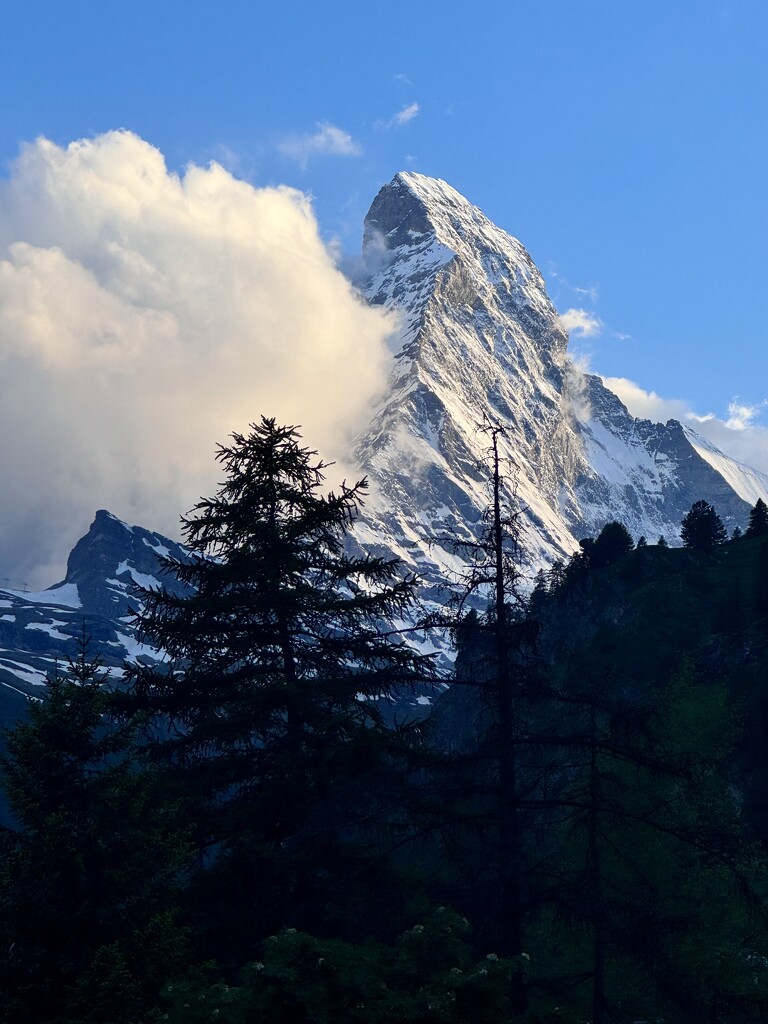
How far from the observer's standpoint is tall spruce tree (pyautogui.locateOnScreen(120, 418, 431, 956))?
21.4m

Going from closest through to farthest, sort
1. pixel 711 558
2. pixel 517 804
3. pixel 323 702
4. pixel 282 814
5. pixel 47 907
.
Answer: pixel 47 907 < pixel 517 804 < pixel 282 814 < pixel 323 702 < pixel 711 558

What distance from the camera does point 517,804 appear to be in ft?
68.0

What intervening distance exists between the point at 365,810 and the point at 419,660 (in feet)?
12.1

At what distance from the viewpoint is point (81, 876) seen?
Answer: 776 inches

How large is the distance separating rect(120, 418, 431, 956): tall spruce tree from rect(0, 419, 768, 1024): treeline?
59 mm

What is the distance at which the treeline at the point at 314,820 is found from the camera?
702 inches

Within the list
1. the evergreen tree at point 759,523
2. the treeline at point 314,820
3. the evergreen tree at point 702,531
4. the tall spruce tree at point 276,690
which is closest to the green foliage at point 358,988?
the treeline at point 314,820

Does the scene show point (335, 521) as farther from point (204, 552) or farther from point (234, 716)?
point (234, 716)

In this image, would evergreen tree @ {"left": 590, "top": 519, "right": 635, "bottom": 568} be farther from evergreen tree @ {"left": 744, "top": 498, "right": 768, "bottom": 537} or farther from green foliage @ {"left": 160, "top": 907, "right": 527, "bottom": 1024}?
green foliage @ {"left": 160, "top": 907, "right": 527, "bottom": 1024}

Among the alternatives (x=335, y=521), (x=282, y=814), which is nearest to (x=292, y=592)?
(x=335, y=521)

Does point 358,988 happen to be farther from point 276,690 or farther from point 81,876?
point 276,690

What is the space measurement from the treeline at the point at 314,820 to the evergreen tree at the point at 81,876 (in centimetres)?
4

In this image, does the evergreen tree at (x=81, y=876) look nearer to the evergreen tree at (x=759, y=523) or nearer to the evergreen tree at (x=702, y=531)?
the evergreen tree at (x=702, y=531)

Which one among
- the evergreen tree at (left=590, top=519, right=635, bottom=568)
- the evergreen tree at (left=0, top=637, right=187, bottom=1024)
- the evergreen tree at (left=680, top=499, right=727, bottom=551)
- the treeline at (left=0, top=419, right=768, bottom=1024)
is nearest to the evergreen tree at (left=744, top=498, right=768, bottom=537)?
the evergreen tree at (left=680, top=499, right=727, bottom=551)
